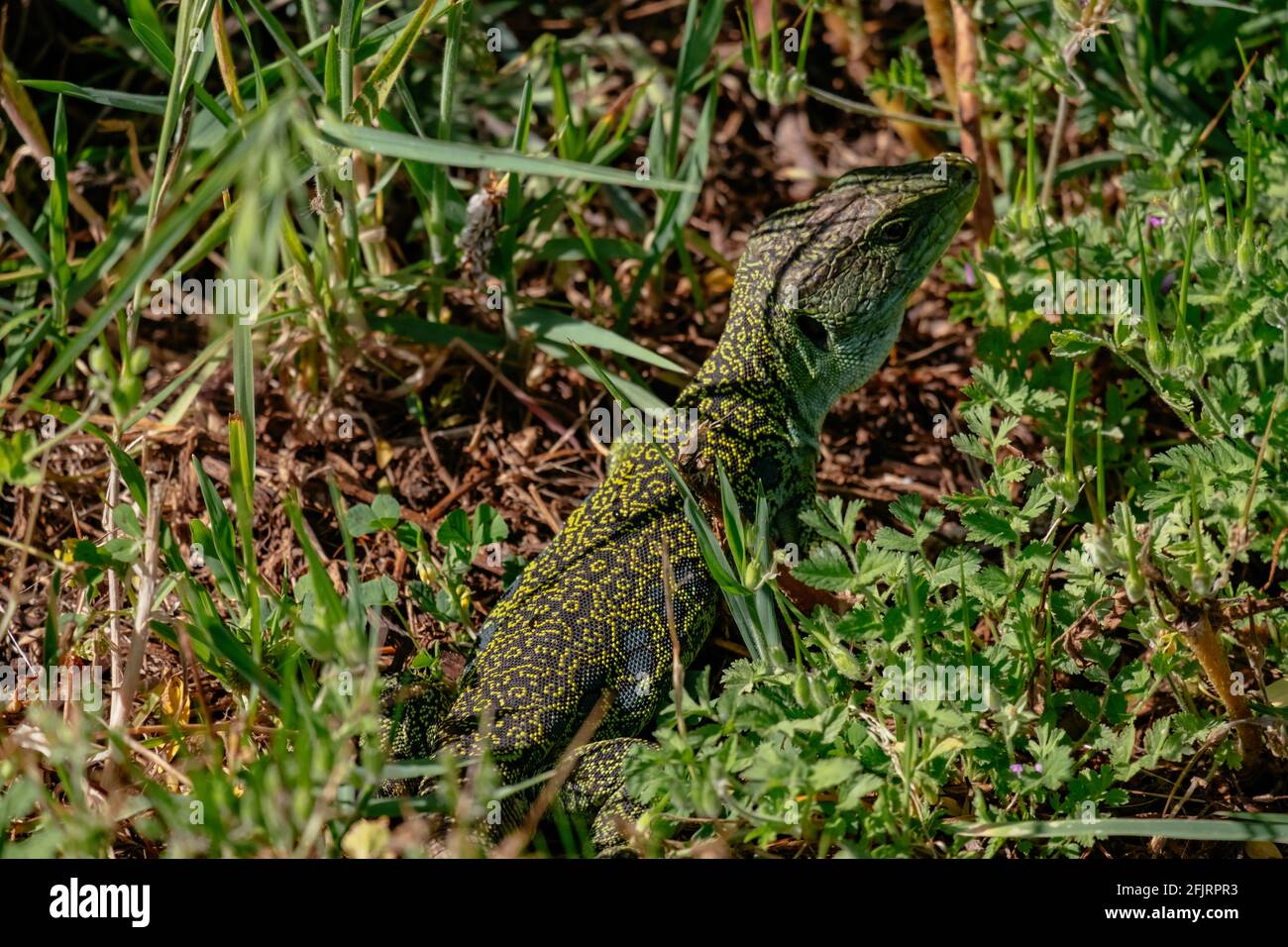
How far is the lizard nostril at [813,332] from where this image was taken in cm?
457

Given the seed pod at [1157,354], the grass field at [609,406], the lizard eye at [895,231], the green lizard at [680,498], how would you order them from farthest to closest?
the lizard eye at [895,231] → the green lizard at [680,498] → the seed pod at [1157,354] → the grass field at [609,406]

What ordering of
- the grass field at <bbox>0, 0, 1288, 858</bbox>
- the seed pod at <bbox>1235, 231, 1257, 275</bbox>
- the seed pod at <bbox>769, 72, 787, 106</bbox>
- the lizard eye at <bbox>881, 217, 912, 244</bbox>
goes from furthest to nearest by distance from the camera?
the seed pod at <bbox>769, 72, 787, 106</bbox>, the lizard eye at <bbox>881, 217, 912, 244</bbox>, the seed pod at <bbox>1235, 231, 1257, 275</bbox>, the grass field at <bbox>0, 0, 1288, 858</bbox>

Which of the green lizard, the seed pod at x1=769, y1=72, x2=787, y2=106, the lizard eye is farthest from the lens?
the seed pod at x1=769, y1=72, x2=787, y2=106

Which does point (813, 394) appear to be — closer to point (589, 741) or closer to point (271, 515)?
point (589, 741)

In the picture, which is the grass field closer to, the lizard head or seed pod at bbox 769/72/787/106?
seed pod at bbox 769/72/787/106

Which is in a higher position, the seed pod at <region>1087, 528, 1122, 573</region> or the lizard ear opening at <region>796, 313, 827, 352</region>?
the lizard ear opening at <region>796, 313, 827, 352</region>

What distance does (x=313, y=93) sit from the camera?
4.18 m

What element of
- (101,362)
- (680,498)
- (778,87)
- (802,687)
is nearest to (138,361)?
(101,362)

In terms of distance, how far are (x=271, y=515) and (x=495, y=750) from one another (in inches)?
60.8

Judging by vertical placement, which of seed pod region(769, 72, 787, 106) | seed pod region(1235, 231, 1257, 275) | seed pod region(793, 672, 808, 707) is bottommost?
seed pod region(793, 672, 808, 707)

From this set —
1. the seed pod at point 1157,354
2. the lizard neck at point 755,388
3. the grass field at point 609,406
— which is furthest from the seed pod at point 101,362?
the seed pod at point 1157,354

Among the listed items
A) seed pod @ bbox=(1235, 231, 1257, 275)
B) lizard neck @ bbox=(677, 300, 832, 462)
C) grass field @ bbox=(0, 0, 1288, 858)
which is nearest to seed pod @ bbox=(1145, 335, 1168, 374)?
grass field @ bbox=(0, 0, 1288, 858)

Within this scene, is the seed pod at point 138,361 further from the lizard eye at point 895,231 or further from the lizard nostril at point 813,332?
the lizard eye at point 895,231

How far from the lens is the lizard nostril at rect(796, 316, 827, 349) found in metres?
4.57
